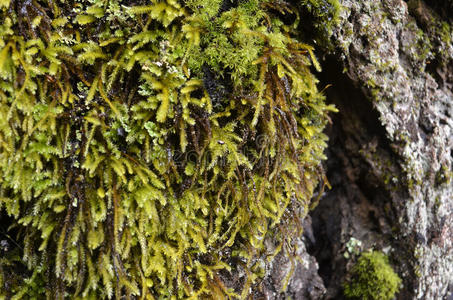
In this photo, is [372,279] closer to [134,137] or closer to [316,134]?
[316,134]

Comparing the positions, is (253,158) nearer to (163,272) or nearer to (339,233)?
(163,272)

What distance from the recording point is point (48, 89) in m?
1.71

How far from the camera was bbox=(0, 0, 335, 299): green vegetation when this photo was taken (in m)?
1.68

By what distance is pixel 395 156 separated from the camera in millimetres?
Answer: 2725

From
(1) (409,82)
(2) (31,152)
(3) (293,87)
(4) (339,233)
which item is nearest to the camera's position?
(2) (31,152)

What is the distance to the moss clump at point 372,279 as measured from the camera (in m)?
2.77

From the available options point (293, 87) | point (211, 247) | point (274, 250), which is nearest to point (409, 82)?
point (293, 87)

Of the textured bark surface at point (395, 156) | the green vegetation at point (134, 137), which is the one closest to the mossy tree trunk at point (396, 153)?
the textured bark surface at point (395, 156)

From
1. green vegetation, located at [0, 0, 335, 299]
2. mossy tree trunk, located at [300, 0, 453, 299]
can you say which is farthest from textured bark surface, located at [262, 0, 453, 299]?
green vegetation, located at [0, 0, 335, 299]

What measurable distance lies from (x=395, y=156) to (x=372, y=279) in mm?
1050

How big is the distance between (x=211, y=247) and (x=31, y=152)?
1143 mm

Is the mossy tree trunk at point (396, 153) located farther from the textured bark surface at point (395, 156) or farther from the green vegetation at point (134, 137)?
the green vegetation at point (134, 137)

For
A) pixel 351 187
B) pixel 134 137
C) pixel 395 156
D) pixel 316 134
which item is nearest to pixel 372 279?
pixel 351 187

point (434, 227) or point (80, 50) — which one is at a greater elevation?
point (434, 227)
